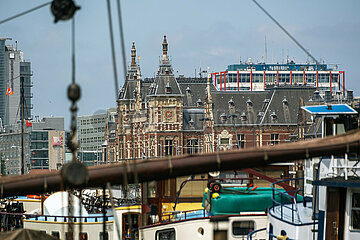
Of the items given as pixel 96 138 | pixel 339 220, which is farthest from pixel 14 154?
pixel 339 220

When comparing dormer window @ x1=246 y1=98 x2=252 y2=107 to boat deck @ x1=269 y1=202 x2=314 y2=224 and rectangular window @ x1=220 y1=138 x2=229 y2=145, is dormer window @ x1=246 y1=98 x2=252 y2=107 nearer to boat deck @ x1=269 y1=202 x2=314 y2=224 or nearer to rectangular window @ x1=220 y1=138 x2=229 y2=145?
rectangular window @ x1=220 y1=138 x2=229 y2=145

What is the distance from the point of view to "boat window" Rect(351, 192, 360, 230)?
1575 cm

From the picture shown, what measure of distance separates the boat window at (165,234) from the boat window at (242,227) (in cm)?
163

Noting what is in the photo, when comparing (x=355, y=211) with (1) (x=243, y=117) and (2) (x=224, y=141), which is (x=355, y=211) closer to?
(1) (x=243, y=117)

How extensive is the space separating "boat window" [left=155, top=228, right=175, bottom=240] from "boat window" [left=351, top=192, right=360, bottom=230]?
705 cm

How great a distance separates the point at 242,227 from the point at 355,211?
5.90 metres

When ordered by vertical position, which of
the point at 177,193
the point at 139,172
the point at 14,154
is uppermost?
the point at 139,172

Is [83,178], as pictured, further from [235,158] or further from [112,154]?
[112,154]

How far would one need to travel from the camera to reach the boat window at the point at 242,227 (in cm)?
2138

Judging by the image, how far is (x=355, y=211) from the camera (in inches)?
623

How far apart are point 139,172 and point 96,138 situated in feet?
608

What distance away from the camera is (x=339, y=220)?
16203 millimetres

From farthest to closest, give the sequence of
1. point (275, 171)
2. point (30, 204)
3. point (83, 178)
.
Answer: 1. point (30, 204)
2. point (275, 171)
3. point (83, 178)

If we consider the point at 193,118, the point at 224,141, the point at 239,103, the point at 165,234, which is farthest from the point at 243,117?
the point at 165,234
